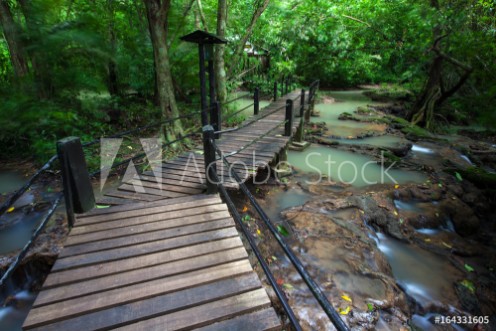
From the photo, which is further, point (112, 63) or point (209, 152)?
point (112, 63)

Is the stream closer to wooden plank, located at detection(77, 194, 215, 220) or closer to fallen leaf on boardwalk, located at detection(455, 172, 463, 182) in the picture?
fallen leaf on boardwalk, located at detection(455, 172, 463, 182)

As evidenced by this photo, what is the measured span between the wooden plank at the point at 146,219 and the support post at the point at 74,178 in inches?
8.6

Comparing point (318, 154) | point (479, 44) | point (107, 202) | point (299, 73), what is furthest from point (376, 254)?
point (299, 73)

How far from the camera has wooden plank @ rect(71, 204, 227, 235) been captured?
3.27 meters

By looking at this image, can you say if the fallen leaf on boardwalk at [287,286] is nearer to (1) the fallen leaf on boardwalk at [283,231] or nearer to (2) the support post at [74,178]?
(1) the fallen leaf on boardwalk at [283,231]

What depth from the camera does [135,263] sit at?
2.80 metres

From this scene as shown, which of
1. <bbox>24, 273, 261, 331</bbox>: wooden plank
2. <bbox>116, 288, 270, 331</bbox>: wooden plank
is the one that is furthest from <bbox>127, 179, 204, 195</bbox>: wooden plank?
<bbox>116, 288, 270, 331</bbox>: wooden plank

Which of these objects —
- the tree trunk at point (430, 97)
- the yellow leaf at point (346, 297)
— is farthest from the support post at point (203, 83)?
the tree trunk at point (430, 97)

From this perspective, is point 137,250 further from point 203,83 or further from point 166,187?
point 203,83

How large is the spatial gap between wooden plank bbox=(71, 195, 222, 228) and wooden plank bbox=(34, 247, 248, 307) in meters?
0.98

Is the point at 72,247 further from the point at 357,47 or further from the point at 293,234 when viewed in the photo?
the point at 357,47

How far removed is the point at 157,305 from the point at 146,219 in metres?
1.32

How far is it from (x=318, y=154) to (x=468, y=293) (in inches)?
223

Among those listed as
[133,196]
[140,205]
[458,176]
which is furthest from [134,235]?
[458,176]
